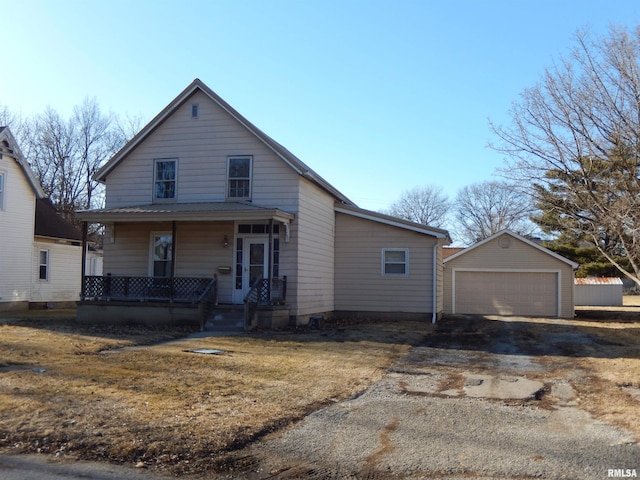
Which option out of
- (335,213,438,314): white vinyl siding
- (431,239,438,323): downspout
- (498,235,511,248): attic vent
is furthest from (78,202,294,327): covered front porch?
(498,235,511,248): attic vent

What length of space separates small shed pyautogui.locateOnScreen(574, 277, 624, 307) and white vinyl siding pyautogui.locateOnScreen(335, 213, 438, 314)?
2578 centimetres

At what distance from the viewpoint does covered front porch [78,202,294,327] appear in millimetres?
17047

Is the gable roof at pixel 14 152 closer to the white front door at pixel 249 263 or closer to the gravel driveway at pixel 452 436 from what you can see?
the white front door at pixel 249 263

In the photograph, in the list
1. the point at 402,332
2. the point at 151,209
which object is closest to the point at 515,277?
the point at 402,332

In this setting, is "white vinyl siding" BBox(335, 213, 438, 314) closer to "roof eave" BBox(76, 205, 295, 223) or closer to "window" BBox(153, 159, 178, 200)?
"roof eave" BBox(76, 205, 295, 223)

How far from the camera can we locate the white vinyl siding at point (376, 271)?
20641mm

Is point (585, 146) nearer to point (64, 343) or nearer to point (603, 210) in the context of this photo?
point (603, 210)

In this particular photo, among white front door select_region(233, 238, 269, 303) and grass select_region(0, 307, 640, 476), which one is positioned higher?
white front door select_region(233, 238, 269, 303)

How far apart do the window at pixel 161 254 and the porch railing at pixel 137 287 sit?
2.86 feet

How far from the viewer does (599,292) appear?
41312mm

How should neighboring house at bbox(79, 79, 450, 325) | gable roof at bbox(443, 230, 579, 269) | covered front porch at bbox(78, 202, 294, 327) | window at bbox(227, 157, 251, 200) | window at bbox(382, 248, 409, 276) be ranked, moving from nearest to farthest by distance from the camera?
covered front porch at bbox(78, 202, 294, 327)
neighboring house at bbox(79, 79, 450, 325)
window at bbox(227, 157, 251, 200)
window at bbox(382, 248, 409, 276)
gable roof at bbox(443, 230, 579, 269)

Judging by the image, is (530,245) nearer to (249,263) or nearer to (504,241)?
(504,241)

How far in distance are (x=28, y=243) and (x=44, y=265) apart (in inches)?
89.1

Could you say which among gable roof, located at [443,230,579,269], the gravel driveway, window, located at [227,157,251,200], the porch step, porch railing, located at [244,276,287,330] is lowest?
the gravel driveway
